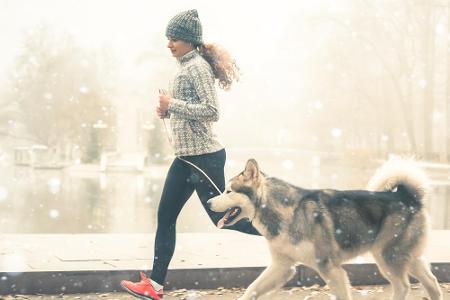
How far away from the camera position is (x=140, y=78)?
7725cm

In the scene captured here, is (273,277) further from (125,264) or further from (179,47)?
(179,47)

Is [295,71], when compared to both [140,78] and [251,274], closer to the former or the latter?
[140,78]

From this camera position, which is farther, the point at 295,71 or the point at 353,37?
the point at 295,71

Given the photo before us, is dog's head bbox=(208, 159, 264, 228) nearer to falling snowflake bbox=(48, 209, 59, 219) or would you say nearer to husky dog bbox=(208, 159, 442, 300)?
husky dog bbox=(208, 159, 442, 300)

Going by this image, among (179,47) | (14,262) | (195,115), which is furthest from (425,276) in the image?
(14,262)

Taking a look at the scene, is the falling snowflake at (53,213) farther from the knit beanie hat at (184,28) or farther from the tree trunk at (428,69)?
the tree trunk at (428,69)

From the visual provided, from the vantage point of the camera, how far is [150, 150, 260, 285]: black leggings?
263 inches

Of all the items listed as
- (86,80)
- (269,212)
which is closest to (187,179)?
(269,212)

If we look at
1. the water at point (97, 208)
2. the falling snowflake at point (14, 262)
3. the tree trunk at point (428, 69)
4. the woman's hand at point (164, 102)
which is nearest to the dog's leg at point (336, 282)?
the woman's hand at point (164, 102)

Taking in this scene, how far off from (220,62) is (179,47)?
15.5 inches

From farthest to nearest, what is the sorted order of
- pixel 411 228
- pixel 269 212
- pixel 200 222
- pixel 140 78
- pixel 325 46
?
pixel 140 78 < pixel 325 46 < pixel 200 222 < pixel 411 228 < pixel 269 212

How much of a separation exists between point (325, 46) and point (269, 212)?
47901 millimetres

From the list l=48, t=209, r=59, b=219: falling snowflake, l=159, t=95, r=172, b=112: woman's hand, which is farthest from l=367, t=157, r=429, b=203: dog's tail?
l=48, t=209, r=59, b=219: falling snowflake

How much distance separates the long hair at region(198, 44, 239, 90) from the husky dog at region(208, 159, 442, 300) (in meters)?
1.10
